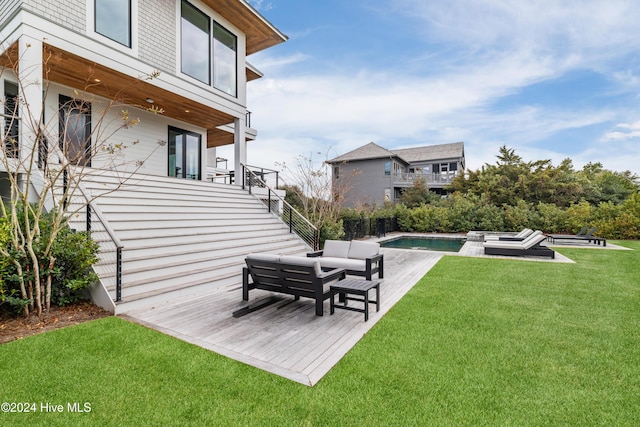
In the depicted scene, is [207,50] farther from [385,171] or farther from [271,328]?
[385,171]

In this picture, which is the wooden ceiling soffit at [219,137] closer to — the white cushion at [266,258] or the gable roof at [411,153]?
the white cushion at [266,258]

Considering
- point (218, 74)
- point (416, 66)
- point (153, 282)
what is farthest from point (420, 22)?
point (153, 282)

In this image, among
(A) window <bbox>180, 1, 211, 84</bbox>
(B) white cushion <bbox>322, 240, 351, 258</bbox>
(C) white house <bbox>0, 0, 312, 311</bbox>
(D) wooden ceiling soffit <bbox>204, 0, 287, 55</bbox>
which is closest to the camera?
(C) white house <bbox>0, 0, 312, 311</bbox>

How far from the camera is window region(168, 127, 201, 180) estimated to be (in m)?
13.0

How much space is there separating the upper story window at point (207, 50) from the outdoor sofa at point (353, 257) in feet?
26.6

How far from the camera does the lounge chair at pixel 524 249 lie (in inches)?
405

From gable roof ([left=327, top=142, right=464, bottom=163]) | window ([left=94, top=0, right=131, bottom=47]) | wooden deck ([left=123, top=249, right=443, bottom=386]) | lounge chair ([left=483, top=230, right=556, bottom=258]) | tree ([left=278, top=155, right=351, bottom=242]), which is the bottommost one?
wooden deck ([left=123, top=249, right=443, bottom=386])

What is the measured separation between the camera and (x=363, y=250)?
24.3 feet

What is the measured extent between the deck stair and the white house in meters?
0.03

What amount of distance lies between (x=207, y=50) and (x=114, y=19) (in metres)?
3.18

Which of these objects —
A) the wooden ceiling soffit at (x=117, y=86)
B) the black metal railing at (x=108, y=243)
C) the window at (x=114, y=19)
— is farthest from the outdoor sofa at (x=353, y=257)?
the window at (x=114, y=19)

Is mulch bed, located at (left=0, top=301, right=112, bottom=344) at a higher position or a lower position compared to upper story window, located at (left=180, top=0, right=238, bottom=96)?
lower

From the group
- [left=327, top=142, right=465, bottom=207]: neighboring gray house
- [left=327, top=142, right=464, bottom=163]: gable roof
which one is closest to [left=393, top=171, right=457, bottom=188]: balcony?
[left=327, top=142, right=465, bottom=207]: neighboring gray house

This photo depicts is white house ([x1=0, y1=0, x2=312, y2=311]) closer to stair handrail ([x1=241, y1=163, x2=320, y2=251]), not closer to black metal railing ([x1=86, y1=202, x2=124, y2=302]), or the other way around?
black metal railing ([x1=86, y1=202, x2=124, y2=302])
